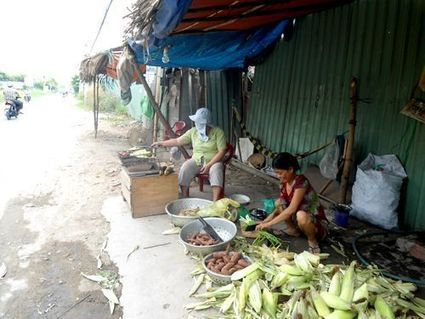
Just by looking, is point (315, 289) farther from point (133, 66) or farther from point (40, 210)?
point (40, 210)

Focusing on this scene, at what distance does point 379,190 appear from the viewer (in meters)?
4.21

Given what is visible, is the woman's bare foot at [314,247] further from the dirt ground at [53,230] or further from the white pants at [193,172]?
the dirt ground at [53,230]

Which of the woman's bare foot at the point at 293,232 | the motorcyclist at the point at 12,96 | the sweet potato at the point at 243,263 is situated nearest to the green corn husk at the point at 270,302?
the sweet potato at the point at 243,263

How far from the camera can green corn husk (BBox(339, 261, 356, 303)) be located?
2.23m

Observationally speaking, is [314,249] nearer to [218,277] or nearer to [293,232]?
[293,232]

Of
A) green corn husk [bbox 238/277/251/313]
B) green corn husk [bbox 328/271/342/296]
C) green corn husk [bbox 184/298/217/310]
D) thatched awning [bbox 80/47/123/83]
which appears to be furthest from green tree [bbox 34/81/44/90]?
green corn husk [bbox 328/271/342/296]

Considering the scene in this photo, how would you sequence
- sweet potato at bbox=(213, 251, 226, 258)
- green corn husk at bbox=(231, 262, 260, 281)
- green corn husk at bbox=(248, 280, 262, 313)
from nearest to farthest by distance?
green corn husk at bbox=(248, 280, 262, 313) → green corn husk at bbox=(231, 262, 260, 281) → sweet potato at bbox=(213, 251, 226, 258)

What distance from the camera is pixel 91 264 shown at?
3.55m

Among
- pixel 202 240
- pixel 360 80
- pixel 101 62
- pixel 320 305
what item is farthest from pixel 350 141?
pixel 101 62

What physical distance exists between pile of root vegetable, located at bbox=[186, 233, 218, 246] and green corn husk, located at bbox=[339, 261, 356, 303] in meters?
1.41

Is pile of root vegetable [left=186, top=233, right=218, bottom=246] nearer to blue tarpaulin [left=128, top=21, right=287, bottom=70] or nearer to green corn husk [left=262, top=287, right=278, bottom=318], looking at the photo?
green corn husk [left=262, top=287, right=278, bottom=318]

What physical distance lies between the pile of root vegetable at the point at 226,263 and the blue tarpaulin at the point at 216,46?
2.83 metres

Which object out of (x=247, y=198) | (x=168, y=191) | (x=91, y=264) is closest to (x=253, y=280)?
(x=91, y=264)

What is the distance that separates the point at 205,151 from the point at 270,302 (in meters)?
2.93
